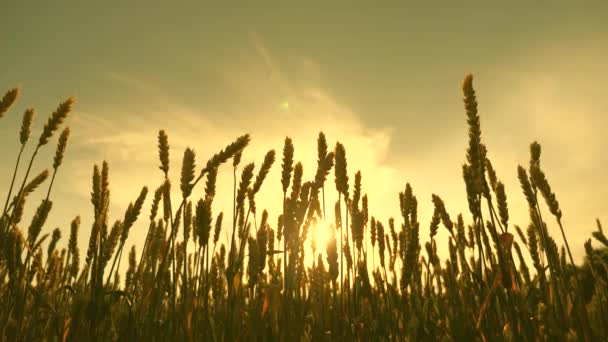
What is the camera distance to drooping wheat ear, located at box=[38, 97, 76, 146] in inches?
88.3

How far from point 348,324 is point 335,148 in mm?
1198

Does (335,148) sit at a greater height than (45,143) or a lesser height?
greater

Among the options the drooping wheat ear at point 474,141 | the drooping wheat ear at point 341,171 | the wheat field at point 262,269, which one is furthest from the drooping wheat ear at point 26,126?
the drooping wheat ear at point 474,141

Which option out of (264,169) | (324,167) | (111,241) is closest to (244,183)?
(264,169)

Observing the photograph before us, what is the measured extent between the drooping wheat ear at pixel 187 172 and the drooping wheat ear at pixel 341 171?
1136 millimetres

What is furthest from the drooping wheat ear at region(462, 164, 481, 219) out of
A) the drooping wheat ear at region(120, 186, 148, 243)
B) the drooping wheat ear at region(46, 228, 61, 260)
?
the drooping wheat ear at region(46, 228, 61, 260)

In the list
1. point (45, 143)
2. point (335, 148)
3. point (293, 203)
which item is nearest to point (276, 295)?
point (293, 203)

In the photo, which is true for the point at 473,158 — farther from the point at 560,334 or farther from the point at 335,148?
the point at 335,148

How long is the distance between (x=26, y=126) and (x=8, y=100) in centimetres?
18

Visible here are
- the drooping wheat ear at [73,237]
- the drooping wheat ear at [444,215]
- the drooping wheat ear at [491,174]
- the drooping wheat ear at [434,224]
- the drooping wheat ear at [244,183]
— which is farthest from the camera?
the drooping wheat ear at [434,224]

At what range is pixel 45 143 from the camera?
224 cm

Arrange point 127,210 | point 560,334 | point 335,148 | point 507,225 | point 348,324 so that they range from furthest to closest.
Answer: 1. point 335,148
2. point 348,324
3. point 127,210
4. point 507,225
5. point 560,334

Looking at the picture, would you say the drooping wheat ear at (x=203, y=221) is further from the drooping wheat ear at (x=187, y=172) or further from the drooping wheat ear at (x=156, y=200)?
A: the drooping wheat ear at (x=156, y=200)

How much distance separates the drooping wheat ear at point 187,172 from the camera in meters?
1.92
